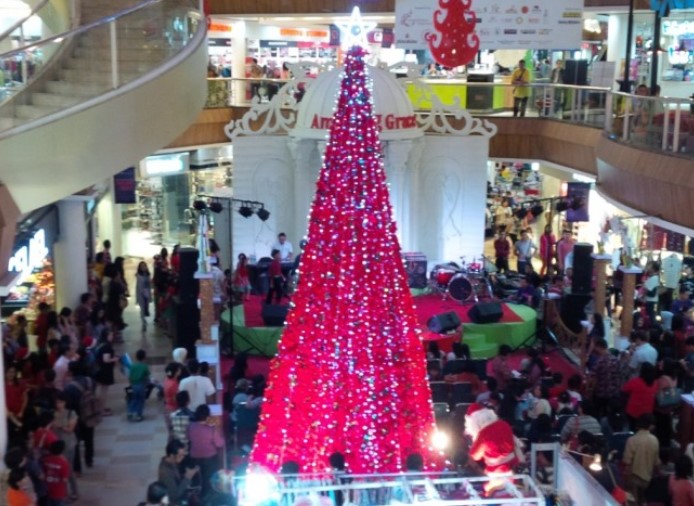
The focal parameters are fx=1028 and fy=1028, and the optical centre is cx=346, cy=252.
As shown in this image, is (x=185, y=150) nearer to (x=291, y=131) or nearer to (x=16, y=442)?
(x=291, y=131)

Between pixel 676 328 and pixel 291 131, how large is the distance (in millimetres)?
7591

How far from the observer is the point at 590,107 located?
59.3 feet

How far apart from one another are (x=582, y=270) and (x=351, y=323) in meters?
8.56

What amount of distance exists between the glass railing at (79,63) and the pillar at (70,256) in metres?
5.25

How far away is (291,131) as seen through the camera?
17.4 meters

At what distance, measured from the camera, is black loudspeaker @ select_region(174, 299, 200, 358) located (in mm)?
13859

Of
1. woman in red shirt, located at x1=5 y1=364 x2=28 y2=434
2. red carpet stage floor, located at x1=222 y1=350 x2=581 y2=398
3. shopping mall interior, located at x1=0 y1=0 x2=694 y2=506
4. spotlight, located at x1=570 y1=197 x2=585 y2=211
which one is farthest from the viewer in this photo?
spotlight, located at x1=570 y1=197 x2=585 y2=211

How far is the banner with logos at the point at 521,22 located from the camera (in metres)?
18.9

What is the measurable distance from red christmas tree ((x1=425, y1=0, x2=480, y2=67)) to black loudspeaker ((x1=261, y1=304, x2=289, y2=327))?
6795 millimetres

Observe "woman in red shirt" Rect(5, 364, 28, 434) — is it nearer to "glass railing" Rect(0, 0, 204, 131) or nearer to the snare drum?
"glass railing" Rect(0, 0, 204, 131)

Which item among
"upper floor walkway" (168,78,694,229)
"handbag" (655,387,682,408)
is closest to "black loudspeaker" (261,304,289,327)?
"upper floor walkway" (168,78,694,229)

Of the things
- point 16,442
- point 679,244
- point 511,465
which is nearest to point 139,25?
point 16,442

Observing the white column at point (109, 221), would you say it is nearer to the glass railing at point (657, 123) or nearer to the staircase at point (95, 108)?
the staircase at point (95, 108)

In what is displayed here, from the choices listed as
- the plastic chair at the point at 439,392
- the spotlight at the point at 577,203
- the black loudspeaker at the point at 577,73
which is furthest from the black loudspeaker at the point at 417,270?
the black loudspeaker at the point at 577,73
